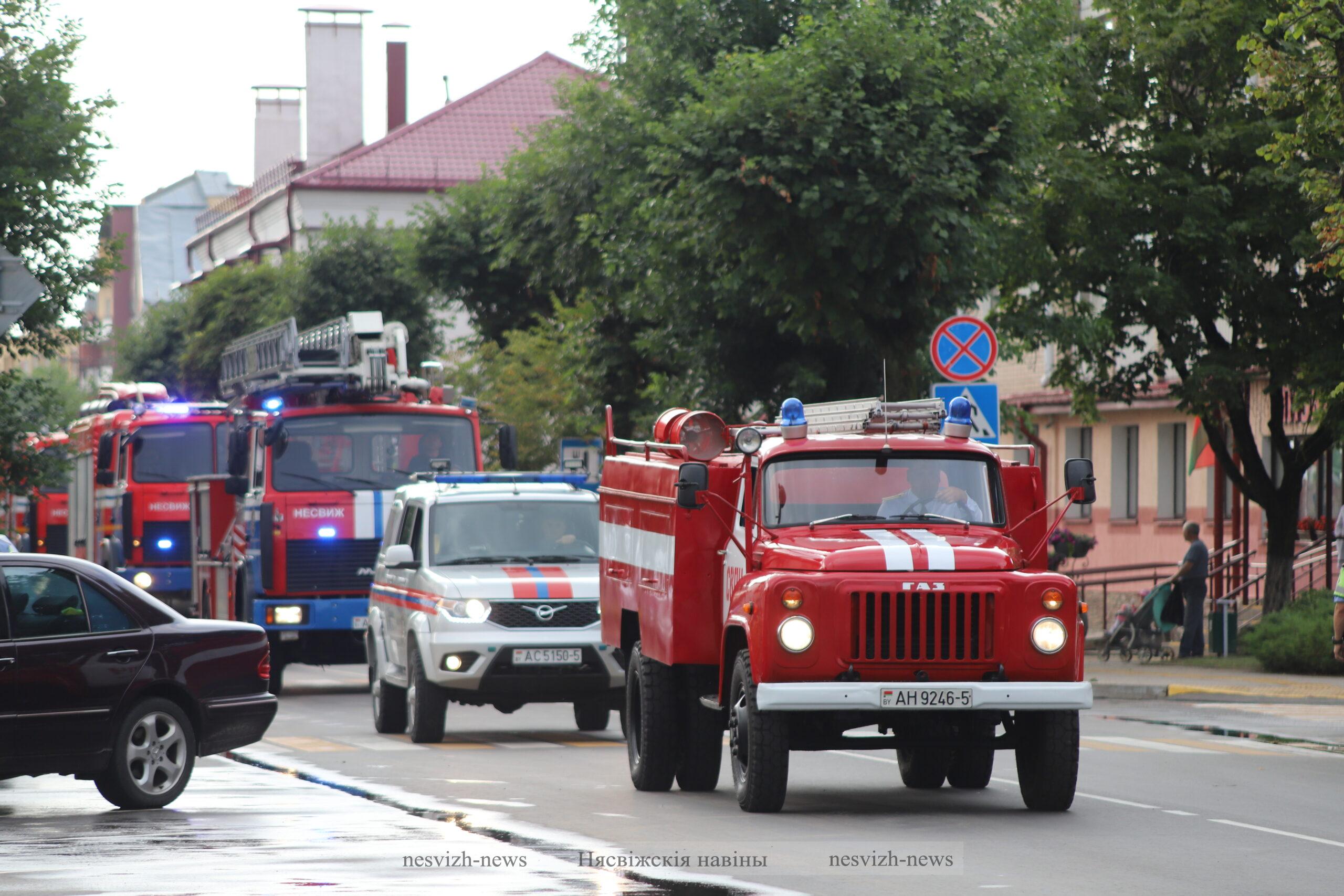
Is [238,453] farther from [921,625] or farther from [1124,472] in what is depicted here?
[1124,472]

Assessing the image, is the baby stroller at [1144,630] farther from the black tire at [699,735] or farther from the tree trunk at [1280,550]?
the black tire at [699,735]

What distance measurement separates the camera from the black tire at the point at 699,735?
1351cm

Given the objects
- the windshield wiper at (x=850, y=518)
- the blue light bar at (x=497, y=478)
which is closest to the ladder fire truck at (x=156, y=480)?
the blue light bar at (x=497, y=478)

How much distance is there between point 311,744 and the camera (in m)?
17.9

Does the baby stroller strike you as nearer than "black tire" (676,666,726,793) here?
No

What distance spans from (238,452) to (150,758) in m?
11.2

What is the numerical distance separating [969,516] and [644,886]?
3.95m

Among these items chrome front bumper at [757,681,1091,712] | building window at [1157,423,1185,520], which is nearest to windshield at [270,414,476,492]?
chrome front bumper at [757,681,1091,712]

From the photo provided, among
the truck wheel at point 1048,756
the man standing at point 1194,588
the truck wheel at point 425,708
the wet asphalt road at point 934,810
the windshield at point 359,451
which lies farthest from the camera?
the man standing at point 1194,588

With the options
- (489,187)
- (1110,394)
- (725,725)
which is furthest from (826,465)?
(489,187)

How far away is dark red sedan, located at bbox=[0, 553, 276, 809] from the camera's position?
1261 cm

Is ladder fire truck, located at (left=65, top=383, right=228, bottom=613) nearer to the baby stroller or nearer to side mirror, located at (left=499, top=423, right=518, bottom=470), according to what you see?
side mirror, located at (left=499, top=423, right=518, bottom=470)

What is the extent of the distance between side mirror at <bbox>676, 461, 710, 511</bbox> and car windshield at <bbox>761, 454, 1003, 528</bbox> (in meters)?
0.36

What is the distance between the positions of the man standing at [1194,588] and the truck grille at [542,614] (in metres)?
13.5
